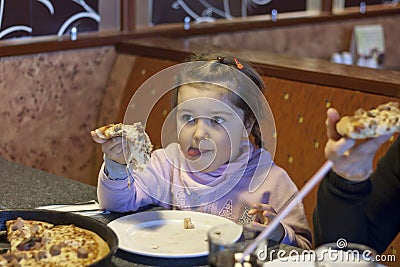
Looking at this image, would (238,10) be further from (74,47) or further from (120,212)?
(120,212)

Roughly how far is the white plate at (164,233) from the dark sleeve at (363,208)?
0.26 m

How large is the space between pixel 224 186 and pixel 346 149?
65 cm

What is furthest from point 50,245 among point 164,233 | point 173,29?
point 173,29

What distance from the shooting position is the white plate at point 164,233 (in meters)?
1.53

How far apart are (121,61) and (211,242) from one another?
5.91ft

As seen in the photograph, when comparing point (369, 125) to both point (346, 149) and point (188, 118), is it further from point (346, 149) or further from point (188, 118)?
point (188, 118)

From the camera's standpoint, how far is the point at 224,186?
1918 mm

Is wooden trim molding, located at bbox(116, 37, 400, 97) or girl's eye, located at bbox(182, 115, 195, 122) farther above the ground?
wooden trim molding, located at bbox(116, 37, 400, 97)

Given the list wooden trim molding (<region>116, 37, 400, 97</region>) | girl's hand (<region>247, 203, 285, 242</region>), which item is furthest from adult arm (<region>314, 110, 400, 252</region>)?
wooden trim molding (<region>116, 37, 400, 97</region>)

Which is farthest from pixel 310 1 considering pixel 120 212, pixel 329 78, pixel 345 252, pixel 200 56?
pixel 345 252

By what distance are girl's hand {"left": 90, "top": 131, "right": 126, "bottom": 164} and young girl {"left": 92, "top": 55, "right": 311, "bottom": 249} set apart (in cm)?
15

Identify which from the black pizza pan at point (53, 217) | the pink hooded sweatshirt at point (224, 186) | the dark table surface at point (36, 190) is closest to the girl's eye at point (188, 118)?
the pink hooded sweatshirt at point (224, 186)

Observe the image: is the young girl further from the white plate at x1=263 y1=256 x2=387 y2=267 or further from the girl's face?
the white plate at x1=263 y1=256 x2=387 y2=267

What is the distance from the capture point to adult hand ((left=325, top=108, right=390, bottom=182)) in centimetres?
131
